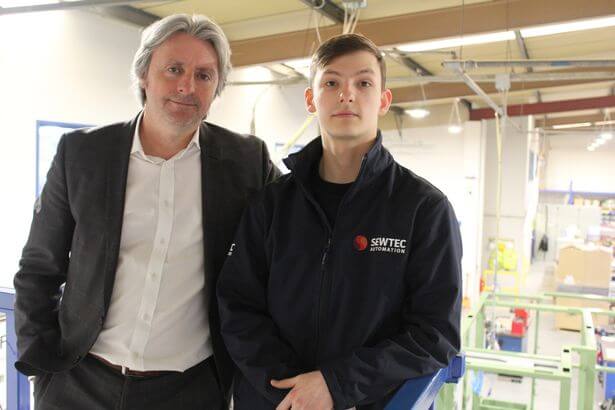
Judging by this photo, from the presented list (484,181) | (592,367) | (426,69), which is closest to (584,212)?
(484,181)

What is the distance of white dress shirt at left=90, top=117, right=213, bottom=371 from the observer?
1397 mm

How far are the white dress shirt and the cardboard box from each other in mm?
8994

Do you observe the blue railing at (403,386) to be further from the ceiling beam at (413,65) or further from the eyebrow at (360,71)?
the ceiling beam at (413,65)

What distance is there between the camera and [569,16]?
4.24 metres

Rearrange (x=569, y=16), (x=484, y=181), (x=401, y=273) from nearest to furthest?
(x=401, y=273) → (x=569, y=16) → (x=484, y=181)

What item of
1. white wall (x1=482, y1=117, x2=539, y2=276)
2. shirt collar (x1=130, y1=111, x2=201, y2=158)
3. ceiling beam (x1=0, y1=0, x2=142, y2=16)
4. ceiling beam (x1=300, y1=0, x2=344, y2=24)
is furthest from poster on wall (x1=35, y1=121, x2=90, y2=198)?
white wall (x1=482, y1=117, x2=539, y2=276)

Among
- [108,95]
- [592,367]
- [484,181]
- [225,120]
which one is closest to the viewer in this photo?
[592,367]

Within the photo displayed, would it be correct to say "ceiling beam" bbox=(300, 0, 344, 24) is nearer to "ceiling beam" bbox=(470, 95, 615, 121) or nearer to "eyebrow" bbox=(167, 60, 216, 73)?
"eyebrow" bbox=(167, 60, 216, 73)

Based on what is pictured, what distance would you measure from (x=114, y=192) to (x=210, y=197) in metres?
0.24

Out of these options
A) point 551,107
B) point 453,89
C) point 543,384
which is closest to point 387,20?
point 453,89

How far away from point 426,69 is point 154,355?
23.7 ft

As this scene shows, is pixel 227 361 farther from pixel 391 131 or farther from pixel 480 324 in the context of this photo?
pixel 391 131

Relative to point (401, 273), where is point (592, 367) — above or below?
below

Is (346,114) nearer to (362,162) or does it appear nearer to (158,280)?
(362,162)
